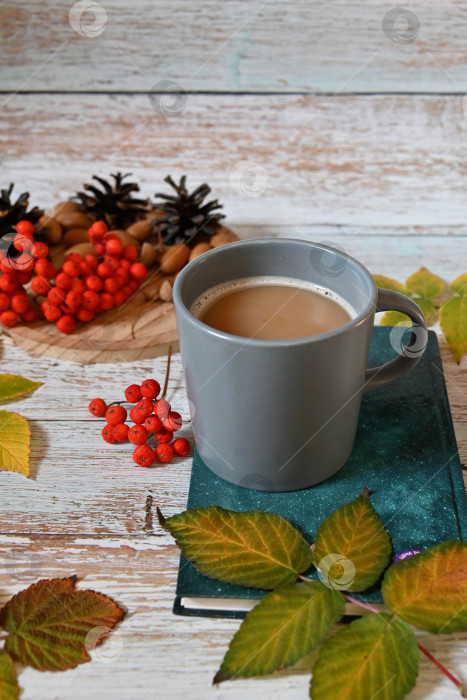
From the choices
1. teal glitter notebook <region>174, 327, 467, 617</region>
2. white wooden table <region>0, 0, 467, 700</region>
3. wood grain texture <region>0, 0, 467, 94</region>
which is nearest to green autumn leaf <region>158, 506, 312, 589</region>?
teal glitter notebook <region>174, 327, 467, 617</region>

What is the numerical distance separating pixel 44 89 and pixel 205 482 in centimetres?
84

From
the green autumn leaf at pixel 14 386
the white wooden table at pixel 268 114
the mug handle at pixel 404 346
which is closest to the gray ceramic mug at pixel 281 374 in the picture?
the mug handle at pixel 404 346

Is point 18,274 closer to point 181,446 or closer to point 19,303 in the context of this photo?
point 19,303

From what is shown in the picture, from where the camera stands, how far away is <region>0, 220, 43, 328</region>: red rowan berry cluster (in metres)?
0.80

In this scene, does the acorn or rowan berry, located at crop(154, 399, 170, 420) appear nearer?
rowan berry, located at crop(154, 399, 170, 420)

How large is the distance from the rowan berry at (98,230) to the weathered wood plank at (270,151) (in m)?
0.22

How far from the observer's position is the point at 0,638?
0.52 m

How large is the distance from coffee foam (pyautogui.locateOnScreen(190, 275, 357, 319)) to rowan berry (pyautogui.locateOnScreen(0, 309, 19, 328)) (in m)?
0.28

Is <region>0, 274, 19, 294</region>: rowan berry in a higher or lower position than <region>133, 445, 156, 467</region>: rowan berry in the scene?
higher

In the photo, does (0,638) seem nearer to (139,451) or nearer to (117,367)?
(139,451)

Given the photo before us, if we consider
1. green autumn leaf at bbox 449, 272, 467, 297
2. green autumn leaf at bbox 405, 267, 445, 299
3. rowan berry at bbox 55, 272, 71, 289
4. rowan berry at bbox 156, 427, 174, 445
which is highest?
rowan berry at bbox 55, 272, 71, 289

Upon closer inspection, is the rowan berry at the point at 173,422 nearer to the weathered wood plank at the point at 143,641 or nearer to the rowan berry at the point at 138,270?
the weathered wood plank at the point at 143,641

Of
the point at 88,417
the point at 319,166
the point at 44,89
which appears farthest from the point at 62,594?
the point at 44,89

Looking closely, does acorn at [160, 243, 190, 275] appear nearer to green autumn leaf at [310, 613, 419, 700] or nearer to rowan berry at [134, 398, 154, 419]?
rowan berry at [134, 398, 154, 419]
